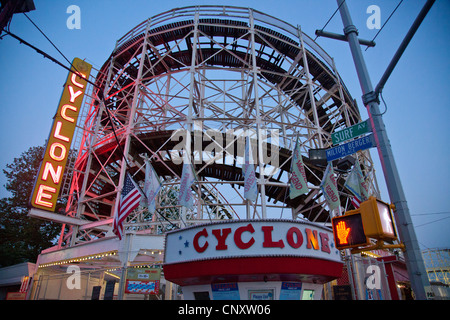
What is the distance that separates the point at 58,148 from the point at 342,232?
1821 cm

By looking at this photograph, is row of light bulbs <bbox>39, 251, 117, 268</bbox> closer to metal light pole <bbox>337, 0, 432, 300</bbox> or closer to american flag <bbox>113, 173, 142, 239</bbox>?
american flag <bbox>113, 173, 142, 239</bbox>

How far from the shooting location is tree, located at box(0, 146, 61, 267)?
1102 inches

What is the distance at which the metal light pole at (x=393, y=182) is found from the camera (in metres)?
4.98

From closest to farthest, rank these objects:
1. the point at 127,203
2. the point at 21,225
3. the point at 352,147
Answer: the point at 352,147, the point at 127,203, the point at 21,225

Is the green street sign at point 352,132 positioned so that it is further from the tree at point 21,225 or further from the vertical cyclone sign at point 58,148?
the tree at point 21,225

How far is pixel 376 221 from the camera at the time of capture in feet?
15.0

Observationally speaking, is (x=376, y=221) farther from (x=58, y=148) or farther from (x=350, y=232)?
(x=58, y=148)

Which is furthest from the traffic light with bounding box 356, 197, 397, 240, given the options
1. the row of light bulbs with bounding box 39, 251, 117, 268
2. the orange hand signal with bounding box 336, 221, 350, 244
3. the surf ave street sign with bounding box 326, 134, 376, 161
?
the row of light bulbs with bounding box 39, 251, 117, 268

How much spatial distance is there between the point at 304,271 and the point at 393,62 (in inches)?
252

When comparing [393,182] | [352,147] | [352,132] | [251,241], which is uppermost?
[352,132]

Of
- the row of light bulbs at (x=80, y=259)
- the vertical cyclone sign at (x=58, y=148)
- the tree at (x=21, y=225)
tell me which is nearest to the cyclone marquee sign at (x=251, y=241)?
the row of light bulbs at (x=80, y=259)

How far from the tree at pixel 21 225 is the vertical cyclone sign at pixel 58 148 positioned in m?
13.4

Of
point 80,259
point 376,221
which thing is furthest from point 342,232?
point 80,259

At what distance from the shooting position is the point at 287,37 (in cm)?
2344
